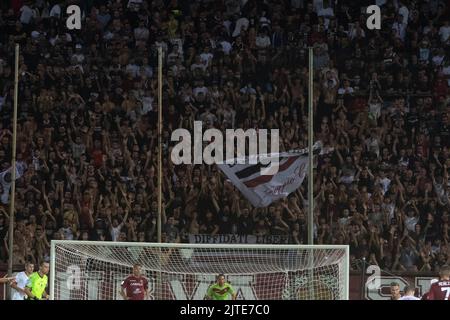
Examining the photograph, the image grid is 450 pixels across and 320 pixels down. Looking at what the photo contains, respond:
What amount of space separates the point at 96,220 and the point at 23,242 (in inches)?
60.5

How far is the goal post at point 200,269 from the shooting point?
17969mm

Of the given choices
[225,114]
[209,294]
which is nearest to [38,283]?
[209,294]

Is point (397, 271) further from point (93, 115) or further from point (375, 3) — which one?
point (375, 3)

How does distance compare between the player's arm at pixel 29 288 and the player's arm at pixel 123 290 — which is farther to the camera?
the player's arm at pixel 29 288

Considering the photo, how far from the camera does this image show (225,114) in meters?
23.2

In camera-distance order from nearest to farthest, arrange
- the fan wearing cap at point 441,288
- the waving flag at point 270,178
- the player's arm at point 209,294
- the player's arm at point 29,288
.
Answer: the fan wearing cap at point 441,288
the player's arm at point 209,294
the player's arm at point 29,288
the waving flag at point 270,178

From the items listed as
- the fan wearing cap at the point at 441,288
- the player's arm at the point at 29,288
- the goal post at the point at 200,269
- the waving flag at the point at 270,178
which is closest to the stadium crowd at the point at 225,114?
the waving flag at the point at 270,178

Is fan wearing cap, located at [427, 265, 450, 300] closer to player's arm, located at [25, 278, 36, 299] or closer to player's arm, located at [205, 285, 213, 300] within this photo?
player's arm, located at [205, 285, 213, 300]

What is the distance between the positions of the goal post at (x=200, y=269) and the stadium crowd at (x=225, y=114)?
2.06 m

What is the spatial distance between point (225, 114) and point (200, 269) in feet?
17.4

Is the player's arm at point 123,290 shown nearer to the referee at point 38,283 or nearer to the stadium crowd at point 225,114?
the referee at point 38,283

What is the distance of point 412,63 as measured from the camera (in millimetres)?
25234

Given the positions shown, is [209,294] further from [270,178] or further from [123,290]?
[270,178]

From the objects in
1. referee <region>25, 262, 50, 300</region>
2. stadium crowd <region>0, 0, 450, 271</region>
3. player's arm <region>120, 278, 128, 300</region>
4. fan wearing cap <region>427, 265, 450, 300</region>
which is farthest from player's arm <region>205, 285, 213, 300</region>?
fan wearing cap <region>427, 265, 450, 300</region>
